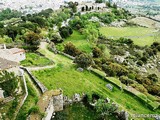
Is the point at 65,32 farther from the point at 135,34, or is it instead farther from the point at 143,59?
the point at 135,34

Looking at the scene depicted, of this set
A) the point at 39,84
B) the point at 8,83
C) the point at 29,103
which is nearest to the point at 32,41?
the point at 39,84

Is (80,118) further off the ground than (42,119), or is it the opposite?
(42,119)

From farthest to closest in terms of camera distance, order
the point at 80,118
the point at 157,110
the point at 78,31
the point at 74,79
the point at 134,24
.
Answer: the point at 134,24, the point at 78,31, the point at 74,79, the point at 157,110, the point at 80,118

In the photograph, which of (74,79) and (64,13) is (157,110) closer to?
(74,79)

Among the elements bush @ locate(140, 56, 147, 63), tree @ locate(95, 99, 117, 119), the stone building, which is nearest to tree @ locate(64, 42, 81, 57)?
bush @ locate(140, 56, 147, 63)

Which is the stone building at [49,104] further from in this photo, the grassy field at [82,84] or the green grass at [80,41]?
the green grass at [80,41]

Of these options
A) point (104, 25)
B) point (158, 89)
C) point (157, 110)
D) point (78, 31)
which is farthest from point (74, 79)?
point (104, 25)
